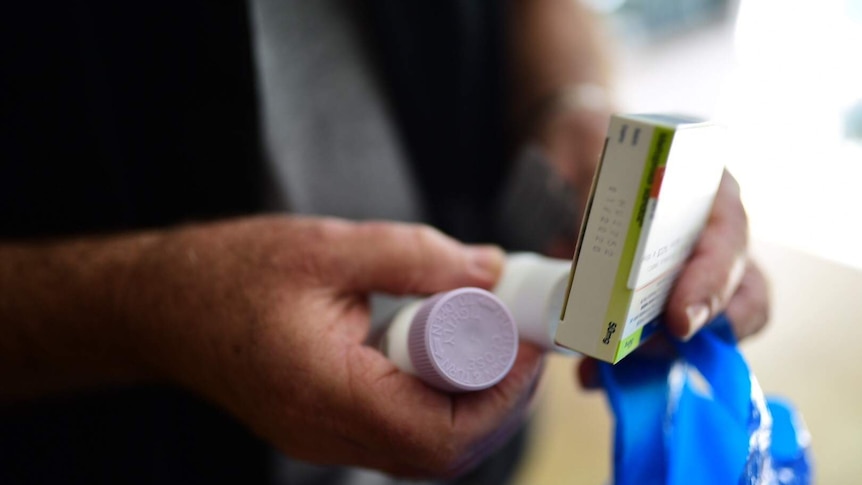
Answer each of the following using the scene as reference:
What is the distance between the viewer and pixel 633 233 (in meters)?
0.20

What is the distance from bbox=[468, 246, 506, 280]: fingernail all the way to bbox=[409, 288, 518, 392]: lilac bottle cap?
0.05 m

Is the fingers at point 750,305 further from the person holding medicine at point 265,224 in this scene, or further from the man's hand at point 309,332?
the man's hand at point 309,332

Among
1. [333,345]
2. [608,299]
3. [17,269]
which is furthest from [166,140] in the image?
[608,299]

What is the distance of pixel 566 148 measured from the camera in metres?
0.54

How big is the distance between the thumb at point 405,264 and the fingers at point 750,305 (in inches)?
5.0

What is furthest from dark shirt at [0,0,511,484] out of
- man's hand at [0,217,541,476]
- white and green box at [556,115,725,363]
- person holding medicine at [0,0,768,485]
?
white and green box at [556,115,725,363]

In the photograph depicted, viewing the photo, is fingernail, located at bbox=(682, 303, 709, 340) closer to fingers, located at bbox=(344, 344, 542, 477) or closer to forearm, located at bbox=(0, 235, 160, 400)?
fingers, located at bbox=(344, 344, 542, 477)

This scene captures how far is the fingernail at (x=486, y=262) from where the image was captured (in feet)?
1.03

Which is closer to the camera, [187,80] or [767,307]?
[767,307]

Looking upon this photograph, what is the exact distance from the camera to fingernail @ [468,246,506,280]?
1.03 ft

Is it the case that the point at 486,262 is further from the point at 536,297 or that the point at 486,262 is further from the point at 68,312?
the point at 68,312

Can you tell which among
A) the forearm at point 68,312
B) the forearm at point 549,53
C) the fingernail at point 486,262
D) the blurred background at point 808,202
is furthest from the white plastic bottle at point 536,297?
the forearm at point 549,53

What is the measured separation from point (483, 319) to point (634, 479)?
0.34 ft

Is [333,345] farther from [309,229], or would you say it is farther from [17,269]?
[17,269]
